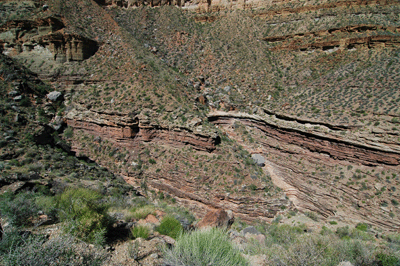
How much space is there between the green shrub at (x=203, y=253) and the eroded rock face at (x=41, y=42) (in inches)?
930

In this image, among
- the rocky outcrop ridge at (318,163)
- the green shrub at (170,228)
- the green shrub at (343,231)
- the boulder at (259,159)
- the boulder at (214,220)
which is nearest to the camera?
the green shrub at (170,228)

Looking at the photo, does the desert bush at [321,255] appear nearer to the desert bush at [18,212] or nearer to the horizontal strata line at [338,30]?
the desert bush at [18,212]

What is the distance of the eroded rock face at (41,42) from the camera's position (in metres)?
22.2

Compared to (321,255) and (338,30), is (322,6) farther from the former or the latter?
(321,255)

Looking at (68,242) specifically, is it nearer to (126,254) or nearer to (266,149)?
(126,254)

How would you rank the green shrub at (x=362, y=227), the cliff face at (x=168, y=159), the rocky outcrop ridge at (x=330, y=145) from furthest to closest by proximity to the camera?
the cliff face at (x=168, y=159) < the rocky outcrop ridge at (x=330, y=145) < the green shrub at (x=362, y=227)

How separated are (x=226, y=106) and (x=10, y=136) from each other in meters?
18.1

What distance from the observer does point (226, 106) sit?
23.3 meters

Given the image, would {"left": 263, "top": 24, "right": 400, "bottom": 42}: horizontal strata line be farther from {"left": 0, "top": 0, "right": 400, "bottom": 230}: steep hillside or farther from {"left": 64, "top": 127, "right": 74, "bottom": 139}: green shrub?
{"left": 64, "top": 127, "right": 74, "bottom": 139}: green shrub

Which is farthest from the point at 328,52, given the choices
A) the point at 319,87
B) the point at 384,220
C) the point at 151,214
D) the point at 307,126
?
the point at 151,214

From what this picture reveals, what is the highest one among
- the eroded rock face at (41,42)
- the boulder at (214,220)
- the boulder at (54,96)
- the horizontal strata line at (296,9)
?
the horizontal strata line at (296,9)

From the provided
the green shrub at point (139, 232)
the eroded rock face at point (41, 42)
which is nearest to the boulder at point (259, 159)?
the green shrub at point (139, 232)

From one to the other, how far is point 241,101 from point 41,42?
73.0 ft

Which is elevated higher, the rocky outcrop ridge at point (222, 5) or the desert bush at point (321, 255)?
the rocky outcrop ridge at point (222, 5)
